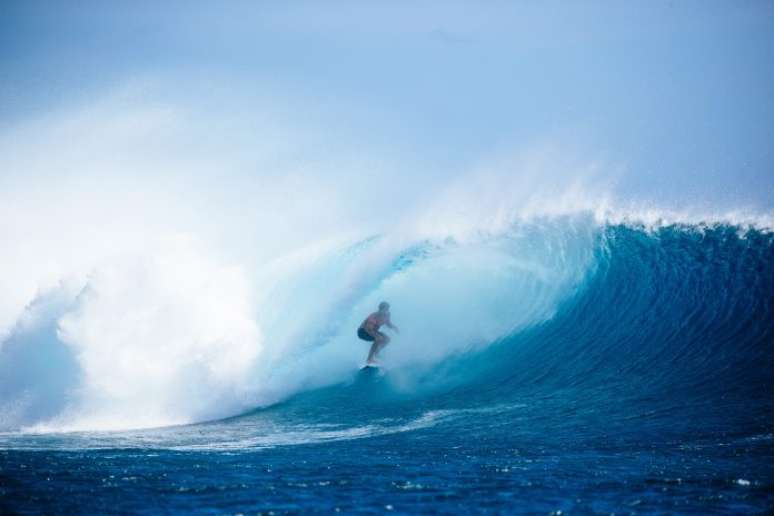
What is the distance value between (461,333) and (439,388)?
7.98 ft

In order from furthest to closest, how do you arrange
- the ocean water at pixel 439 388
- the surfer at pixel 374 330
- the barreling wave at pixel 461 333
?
the surfer at pixel 374 330 → the barreling wave at pixel 461 333 → the ocean water at pixel 439 388

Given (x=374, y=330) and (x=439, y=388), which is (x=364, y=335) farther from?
(x=439, y=388)

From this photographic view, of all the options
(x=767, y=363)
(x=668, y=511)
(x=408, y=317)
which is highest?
(x=408, y=317)

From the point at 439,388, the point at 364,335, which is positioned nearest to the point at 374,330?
the point at 364,335

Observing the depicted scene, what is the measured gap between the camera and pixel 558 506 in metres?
3.82

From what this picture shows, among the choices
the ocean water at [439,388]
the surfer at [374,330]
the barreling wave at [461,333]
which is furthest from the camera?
the surfer at [374,330]

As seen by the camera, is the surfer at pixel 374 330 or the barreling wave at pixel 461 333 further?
the surfer at pixel 374 330

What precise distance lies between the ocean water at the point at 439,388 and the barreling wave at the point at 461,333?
47 mm

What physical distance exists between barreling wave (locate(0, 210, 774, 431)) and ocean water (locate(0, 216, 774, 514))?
1.8 inches

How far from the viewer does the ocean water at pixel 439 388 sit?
4297 millimetres

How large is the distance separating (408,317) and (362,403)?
367 cm

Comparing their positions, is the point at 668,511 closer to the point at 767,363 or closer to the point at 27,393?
the point at 767,363

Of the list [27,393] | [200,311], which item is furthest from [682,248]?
[27,393]

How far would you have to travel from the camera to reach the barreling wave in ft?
28.7
